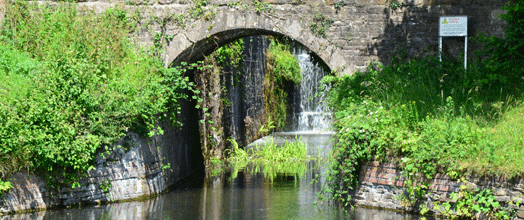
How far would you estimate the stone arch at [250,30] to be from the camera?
9.13 metres

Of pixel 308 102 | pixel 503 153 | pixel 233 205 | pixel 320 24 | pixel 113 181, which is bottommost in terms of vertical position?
pixel 233 205

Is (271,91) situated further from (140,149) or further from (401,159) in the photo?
(401,159)

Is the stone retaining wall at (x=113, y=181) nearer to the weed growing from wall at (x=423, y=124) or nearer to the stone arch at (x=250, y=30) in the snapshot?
the stone arch at (x=250, y=30)

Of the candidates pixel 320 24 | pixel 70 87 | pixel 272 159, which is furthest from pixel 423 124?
pixel 272 159

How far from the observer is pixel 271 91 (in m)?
18.6

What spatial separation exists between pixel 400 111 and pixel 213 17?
3558 millimetres

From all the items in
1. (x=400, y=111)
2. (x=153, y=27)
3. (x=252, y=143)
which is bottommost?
(x=252, y=143)

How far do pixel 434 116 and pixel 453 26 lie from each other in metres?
2.24

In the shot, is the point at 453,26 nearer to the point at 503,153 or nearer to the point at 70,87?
the point at 503,153

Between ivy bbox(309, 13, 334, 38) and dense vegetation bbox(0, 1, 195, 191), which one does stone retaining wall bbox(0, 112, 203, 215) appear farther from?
ivy bbox(309, 13, 334, 38)

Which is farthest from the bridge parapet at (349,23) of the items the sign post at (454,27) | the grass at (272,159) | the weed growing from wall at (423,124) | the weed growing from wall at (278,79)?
the weed growing from wall at (278,79)

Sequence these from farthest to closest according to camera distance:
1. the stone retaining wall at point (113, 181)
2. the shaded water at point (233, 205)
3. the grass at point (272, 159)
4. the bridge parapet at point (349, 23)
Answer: the grass at point (272, 159)
the bridge parapet at point (349, 23)
the stone retaining wall at point (113, 181)
the shaded water at point (233, 205)

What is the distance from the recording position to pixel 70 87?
302 inches

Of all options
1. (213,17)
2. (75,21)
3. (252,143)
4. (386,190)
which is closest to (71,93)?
(75,21)
